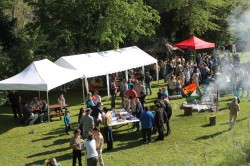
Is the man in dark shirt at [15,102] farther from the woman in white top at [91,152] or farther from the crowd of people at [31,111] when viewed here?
the woman in white top at [91,152]

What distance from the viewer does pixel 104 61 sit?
1964 centimetres

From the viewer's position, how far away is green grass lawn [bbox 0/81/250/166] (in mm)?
11000

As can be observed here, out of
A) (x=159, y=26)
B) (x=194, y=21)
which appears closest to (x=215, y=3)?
(x=194, y=21)

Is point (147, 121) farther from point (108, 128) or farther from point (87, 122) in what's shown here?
point (87, 122)

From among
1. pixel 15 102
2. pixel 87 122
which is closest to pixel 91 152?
pixel 87 122

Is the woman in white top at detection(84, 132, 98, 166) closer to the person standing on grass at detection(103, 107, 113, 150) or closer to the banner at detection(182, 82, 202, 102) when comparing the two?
the person standing on grass at detection(103, 107, 113, 150)

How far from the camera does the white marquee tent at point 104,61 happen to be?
18.2 m

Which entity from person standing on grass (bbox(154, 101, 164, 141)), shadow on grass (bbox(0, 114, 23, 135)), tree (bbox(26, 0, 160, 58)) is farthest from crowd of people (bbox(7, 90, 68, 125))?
tree (bbox(26, 0, 160, 58))

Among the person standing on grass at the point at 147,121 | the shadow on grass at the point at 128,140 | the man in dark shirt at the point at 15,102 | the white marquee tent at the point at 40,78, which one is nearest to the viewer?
the person standing on grass at the point at 147,121

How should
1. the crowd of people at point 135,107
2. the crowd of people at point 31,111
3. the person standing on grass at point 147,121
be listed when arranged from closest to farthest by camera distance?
1. the crowd of people at point 135,107
2. the person standing on grass at point 147,121
3. the crowd of people at point 31,111

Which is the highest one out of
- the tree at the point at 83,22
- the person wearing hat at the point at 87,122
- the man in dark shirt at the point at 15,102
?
the tree at the point at 83,22

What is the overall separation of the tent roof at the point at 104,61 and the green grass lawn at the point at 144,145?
3.09 m

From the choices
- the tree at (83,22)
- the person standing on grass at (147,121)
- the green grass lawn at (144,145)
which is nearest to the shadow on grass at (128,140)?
the green grass lawn at (144,145)

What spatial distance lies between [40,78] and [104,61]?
4799 millimetres
